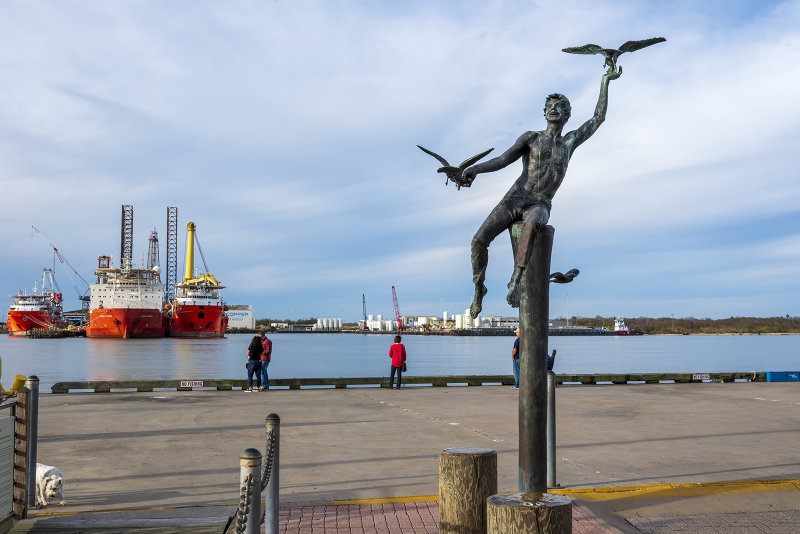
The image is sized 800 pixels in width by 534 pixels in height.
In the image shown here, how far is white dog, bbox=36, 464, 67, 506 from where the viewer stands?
6.35 m

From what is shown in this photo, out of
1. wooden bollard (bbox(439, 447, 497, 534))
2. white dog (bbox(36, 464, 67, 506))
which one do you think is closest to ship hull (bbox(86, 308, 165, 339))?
white dog (bbox(36, 464, 67, 506))

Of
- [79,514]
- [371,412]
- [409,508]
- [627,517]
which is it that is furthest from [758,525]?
[371,412]

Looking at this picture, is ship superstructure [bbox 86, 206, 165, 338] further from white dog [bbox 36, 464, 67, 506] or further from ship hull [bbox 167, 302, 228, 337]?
white dog [bbox 36, 464, 67, 506]

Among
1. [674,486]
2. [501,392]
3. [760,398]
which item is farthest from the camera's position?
[501,392]

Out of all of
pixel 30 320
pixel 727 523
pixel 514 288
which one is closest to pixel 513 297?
pixel 514 288

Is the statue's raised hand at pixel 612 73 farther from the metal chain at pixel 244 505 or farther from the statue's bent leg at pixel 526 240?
the metal chain at pixel 244 505

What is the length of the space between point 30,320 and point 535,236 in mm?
159607

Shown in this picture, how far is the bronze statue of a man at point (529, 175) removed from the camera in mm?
5668

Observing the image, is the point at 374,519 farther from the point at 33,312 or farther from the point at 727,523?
the point at 33,312

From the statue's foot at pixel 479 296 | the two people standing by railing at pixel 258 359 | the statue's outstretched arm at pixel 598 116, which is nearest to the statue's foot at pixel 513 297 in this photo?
the statue's foot at pixel 479 296

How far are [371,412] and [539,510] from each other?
10.2 m

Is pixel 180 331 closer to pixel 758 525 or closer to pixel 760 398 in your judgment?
pixel 760 398

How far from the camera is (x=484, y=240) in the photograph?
5734 millimetres

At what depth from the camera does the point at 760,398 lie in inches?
637
